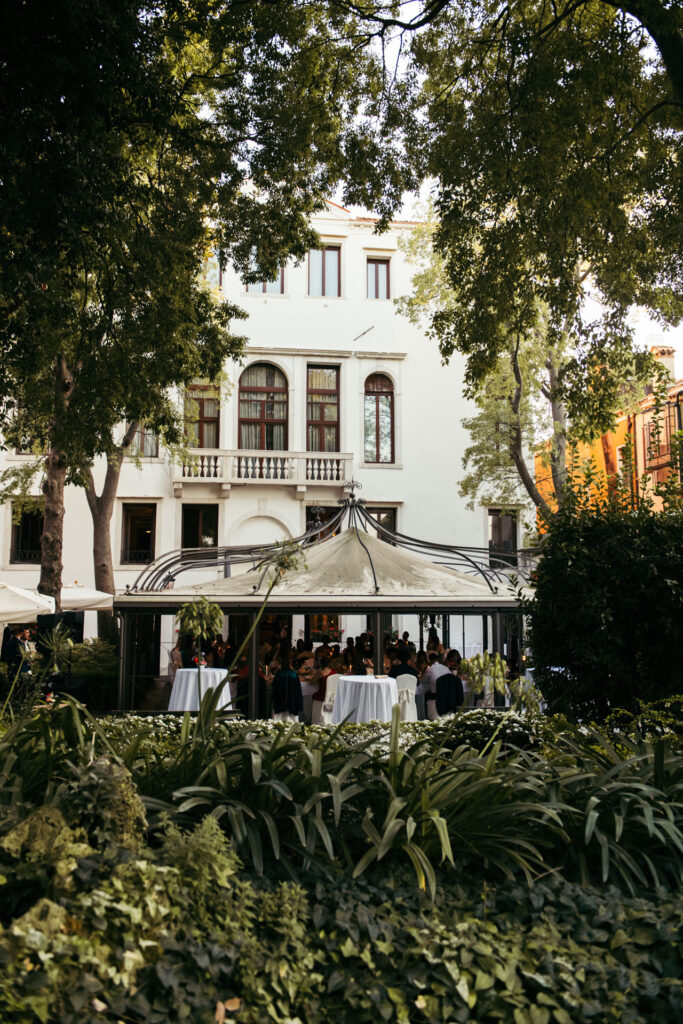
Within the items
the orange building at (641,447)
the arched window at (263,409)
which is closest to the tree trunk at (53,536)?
the orange building at (641,447)

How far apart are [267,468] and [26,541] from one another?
7665mm

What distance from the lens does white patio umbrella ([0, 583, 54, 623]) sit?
14172 mm

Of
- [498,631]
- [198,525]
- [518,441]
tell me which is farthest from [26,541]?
[498,631]

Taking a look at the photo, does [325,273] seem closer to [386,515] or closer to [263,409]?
[263,409]

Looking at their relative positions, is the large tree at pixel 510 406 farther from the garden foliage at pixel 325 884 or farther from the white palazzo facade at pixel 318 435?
the garden foliage at pixel 325 884

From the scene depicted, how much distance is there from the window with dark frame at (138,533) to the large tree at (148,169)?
46.1 ft

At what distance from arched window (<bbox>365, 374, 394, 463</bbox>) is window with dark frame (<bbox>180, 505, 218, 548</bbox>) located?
18.2ft

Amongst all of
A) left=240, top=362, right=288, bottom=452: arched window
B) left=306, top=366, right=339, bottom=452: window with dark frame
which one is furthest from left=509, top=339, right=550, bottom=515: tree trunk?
left=240, top=362, right=288, bottom=452: arched window

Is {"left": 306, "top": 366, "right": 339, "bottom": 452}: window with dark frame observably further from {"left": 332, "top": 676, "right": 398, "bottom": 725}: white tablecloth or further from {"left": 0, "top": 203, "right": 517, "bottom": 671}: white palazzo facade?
{"left": 332, "top": 676, "right": 398, "bottom": 725}: white tablecloth

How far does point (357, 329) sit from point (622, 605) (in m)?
22.2

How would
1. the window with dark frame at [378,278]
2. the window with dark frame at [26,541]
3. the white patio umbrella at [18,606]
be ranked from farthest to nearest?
the window with dark frame at [378,278]
the window with dark frame at [26,541]
the white patio umbrella at [18,606]

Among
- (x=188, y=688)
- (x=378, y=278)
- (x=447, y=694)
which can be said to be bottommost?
(x=447, y=694)

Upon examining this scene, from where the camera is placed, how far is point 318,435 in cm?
2834

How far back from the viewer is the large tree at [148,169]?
7.96 metres
